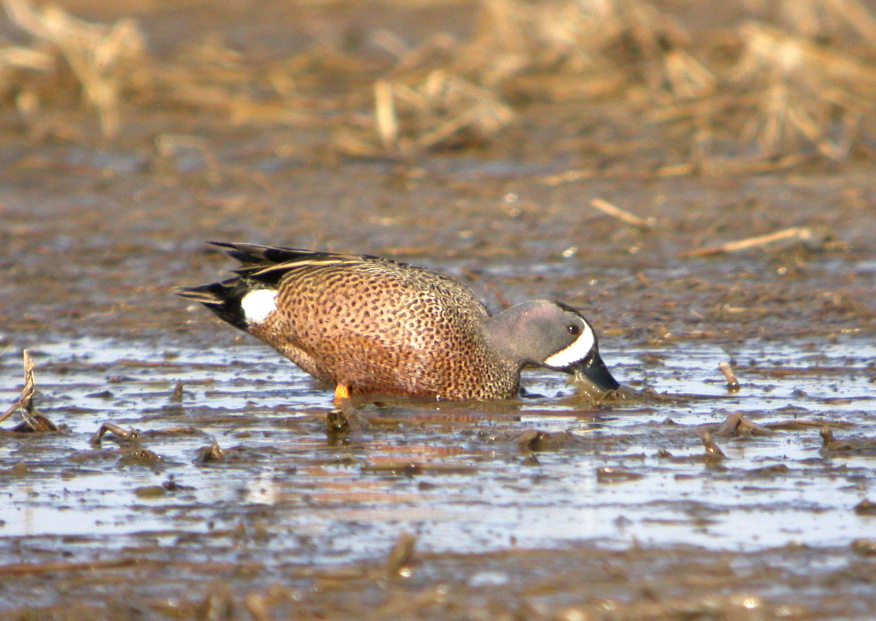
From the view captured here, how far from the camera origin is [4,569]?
3314 mm

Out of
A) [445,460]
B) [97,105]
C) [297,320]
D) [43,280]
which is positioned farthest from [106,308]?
[97,105]

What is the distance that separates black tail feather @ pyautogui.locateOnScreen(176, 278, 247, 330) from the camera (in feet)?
17.8

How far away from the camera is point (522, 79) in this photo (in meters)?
11.6

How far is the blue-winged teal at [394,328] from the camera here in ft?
16.8

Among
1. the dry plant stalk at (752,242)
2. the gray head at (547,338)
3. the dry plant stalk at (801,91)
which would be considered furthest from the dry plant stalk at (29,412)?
the dry plant stalk at (801,91)

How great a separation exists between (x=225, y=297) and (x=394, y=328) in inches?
29.9

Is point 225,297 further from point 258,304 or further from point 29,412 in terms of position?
point 29,412

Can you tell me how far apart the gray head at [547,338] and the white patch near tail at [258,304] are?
2.63 feet

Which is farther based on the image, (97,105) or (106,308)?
(97,105)

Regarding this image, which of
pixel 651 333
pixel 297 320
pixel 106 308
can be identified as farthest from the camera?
pixel 106 308

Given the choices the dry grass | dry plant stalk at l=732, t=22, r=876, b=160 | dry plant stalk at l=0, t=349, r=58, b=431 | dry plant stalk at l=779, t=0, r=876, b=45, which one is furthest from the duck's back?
dry plant stalk at l=779, t=0, r=876, b=45

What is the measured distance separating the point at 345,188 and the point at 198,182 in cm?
101

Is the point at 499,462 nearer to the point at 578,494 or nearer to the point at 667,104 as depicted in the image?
the point at 578,494

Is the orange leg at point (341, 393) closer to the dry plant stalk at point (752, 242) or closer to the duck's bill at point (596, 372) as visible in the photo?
the duck's bill at point (596, 372)
